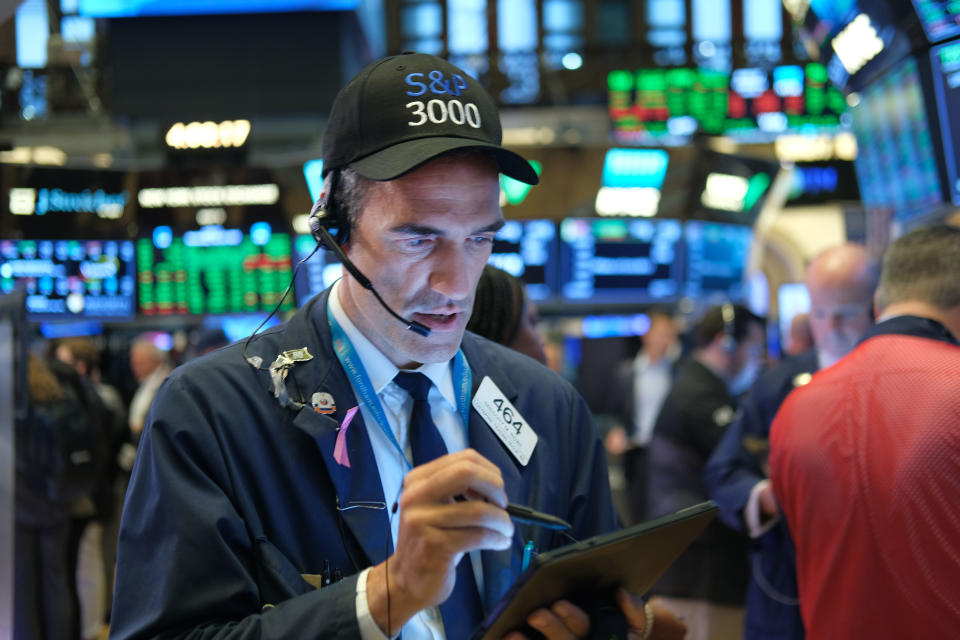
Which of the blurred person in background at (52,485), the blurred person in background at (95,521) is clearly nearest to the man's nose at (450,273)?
the blurred person in background at (52,485)

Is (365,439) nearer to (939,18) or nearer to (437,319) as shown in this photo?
(437,319)

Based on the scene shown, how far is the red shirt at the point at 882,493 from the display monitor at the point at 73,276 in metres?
4.66

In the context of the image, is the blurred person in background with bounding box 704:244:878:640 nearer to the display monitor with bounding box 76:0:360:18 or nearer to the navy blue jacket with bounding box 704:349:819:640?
the navy blue jacket with bounding box 704:349:819:640

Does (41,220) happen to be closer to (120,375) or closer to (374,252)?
(120,375)

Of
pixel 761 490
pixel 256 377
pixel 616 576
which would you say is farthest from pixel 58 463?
pixel 616 576

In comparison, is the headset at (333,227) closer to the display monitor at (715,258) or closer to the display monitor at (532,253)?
the display monitor at (532,253)

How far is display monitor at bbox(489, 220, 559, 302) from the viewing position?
624 cm

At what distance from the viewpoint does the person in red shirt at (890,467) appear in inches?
77.1

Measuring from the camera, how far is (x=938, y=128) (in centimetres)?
339

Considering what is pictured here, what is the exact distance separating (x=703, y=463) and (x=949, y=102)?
1727 mm

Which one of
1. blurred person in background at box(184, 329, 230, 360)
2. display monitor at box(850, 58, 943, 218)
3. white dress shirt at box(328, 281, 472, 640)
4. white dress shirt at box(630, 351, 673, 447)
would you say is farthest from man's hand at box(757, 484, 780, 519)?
white dress shirt at box(630, 351, 673, 447)

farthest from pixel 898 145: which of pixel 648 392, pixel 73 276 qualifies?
pixel 73 276

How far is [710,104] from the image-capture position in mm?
10531

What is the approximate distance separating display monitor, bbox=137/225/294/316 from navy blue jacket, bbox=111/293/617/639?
4651 millimetres
